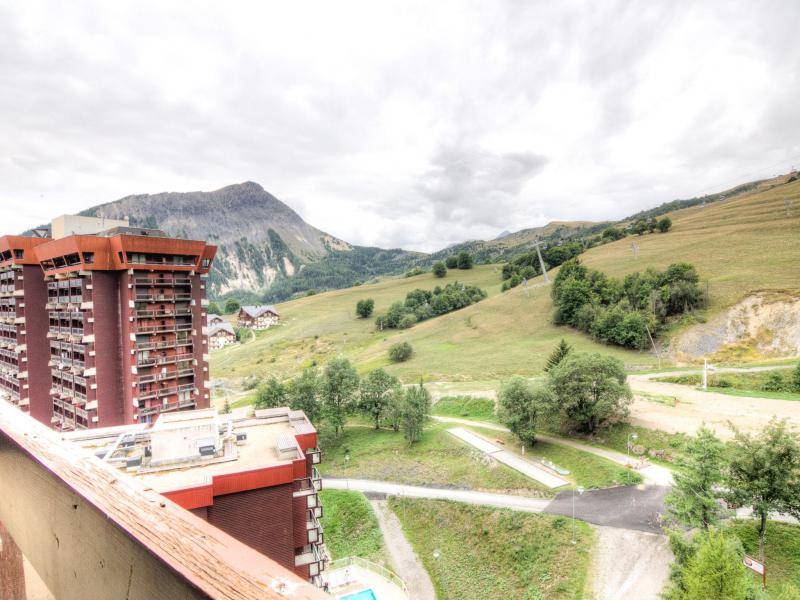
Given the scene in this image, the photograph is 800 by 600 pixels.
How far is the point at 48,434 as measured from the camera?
2.89 metres

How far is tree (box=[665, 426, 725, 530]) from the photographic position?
20.0 metres

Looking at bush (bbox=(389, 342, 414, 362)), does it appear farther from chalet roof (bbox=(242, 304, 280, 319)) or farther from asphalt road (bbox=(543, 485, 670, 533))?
chalet roof (bbox=(242, 304, 280, 319))

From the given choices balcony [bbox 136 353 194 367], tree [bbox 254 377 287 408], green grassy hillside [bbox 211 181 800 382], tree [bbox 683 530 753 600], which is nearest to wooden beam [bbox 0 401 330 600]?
tree [bbox 683 530 753 600]

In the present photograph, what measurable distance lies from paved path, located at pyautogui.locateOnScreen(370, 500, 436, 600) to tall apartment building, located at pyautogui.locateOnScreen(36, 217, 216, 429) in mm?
20092

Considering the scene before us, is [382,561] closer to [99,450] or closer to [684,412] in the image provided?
[99,450]

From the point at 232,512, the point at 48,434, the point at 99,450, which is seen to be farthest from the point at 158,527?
the point at 99,450

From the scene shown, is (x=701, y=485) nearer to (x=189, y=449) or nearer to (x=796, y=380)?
(x=189, y=449)

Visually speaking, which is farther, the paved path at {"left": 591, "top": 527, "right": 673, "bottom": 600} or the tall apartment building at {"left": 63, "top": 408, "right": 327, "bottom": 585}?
the paved path at {"left": 591, "top": 527, "right": 673, "bottom": 600}

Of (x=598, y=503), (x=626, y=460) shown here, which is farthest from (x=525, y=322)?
(x=598, y=503)

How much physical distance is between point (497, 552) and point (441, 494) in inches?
279

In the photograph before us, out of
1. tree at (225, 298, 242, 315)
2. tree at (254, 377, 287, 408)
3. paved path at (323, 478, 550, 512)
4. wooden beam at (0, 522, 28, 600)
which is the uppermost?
tree at (225, 298, 242, 315)

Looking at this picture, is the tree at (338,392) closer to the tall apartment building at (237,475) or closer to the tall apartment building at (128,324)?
the tall apartment building at (128,324)

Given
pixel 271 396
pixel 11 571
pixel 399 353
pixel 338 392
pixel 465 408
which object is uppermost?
pixel 11 571

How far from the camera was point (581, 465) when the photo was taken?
32.2 m
